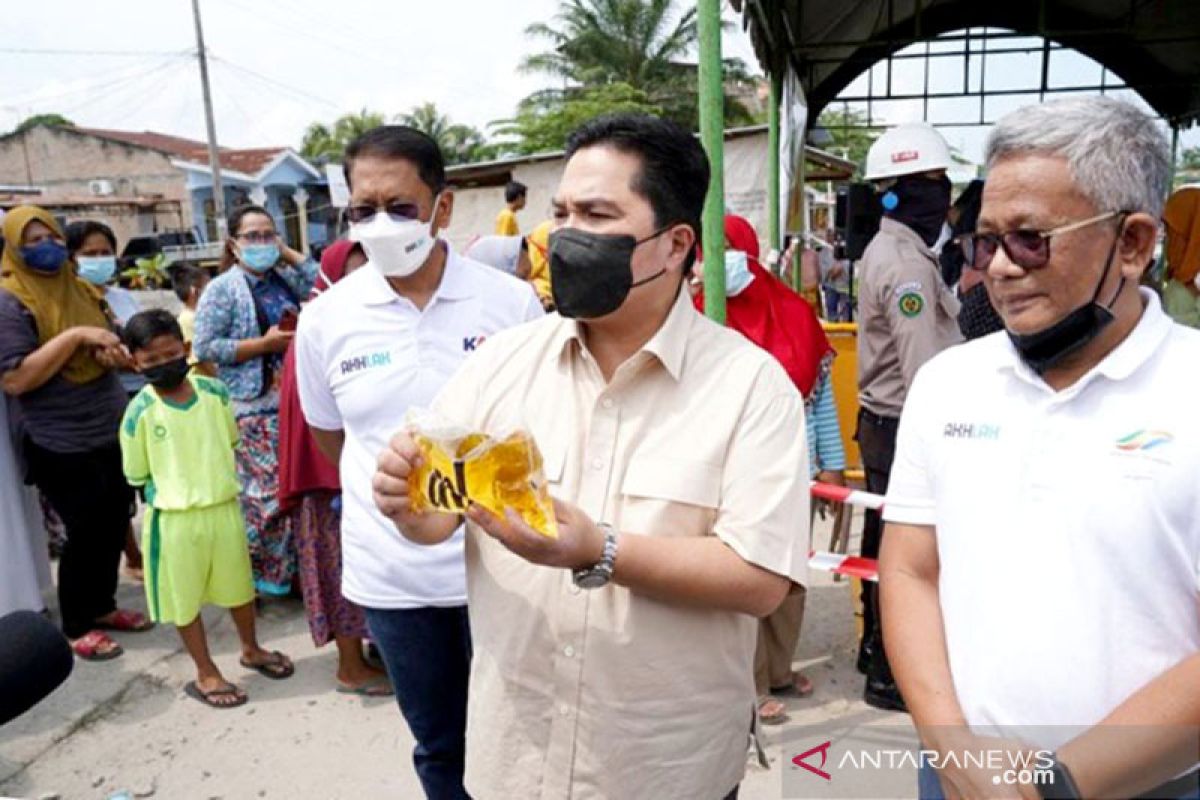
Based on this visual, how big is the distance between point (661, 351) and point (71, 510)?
3.57 meters

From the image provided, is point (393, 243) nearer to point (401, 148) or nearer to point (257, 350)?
point (401, 148)

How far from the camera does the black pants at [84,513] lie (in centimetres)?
411

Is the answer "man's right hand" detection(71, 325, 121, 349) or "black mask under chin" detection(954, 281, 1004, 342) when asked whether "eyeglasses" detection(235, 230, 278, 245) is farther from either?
"black mask under chin" detection(954, 281, 1004, 342)

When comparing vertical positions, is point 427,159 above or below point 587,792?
above

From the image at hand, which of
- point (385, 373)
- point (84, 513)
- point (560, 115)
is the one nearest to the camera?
point (385, 373)

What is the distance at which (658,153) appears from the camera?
1611 mm

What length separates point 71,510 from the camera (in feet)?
13.5

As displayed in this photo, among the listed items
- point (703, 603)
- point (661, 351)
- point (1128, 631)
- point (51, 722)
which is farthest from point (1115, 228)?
point (51, 722)

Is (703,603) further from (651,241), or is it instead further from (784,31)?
(784,31)

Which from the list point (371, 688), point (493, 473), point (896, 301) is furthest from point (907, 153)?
point (371, 688)

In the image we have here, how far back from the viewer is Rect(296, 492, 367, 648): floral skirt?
12.8 feet

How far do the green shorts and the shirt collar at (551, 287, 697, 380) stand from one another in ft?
8.73

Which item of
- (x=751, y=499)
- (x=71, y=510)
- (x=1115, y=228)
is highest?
(x=1115, y=228)

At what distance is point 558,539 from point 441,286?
121cm
